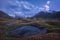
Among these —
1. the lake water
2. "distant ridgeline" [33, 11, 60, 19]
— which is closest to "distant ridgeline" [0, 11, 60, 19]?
"distant ridgeline" [33, 11, 60, 19]

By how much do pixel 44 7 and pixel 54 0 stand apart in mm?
266

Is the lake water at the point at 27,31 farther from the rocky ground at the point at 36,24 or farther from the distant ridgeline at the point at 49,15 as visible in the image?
the distant ridgeline at the point at 49,15

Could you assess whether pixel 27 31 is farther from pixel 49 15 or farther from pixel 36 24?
pixel 49 15

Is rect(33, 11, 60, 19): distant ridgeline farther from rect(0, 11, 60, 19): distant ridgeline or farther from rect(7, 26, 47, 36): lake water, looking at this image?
rect(7, 26, 47, 36): lake water

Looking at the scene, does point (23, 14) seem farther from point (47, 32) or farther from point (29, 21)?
point (47, 32)

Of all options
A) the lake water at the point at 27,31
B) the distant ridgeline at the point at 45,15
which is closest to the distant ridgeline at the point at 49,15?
the distant ridgeline at the point at 45,15

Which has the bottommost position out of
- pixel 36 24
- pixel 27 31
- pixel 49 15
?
pixel 27 31

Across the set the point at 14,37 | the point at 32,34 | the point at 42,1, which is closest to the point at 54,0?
the point at 42,1

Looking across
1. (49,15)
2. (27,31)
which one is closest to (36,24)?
(27,31)

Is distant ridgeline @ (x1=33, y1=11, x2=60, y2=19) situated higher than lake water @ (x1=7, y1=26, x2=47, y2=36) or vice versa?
distant ridgeline @ (x1=33, y1=11, x2=60, y2=19)

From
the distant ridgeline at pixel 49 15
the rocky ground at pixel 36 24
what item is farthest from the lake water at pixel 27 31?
the distant ridgeline at pixel 49 15

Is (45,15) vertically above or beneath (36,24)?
above

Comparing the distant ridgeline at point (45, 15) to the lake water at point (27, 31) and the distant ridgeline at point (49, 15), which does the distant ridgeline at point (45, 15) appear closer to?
the distant ridgeline at point (49, 15)

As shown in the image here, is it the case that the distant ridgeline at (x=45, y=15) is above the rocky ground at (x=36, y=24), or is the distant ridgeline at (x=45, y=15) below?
above
